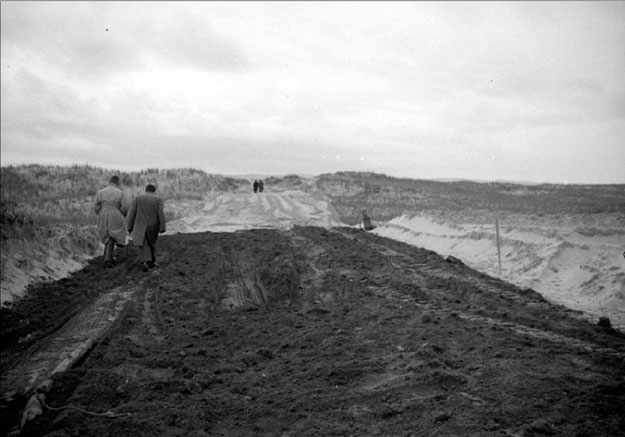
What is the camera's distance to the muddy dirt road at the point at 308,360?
3.58 metres

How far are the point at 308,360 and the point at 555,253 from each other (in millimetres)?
6741

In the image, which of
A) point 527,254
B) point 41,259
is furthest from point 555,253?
point 41,259

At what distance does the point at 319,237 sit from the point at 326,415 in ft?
40.4

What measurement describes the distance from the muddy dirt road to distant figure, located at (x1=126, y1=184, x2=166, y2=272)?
1397 millimetres

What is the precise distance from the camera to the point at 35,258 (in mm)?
9328

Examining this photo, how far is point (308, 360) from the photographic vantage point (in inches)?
192

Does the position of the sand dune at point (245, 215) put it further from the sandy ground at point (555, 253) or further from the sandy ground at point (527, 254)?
the sandy ground at point (555, 253)

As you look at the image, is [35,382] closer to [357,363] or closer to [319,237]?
[357,363]

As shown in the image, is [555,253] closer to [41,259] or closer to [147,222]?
[147,222]

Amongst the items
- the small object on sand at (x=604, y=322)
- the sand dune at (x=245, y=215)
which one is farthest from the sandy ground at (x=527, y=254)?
the sand dune at (x=245, y=215)

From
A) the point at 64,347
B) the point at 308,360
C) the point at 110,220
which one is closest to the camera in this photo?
the point at 308,360

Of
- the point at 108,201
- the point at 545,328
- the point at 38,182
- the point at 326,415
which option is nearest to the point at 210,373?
the point at 326,415

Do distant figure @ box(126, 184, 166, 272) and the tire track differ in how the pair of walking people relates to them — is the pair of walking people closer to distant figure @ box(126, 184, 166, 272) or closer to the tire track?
distant figure @ box(126, 184, 166, 272)

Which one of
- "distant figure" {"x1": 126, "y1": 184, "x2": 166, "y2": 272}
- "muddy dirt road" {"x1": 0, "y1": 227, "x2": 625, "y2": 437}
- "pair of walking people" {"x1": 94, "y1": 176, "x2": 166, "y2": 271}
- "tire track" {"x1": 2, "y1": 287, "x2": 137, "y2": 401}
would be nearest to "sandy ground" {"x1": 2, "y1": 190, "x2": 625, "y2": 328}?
"muddy dirt road" {"x1": 0, "y1": 227, "x2": 625, "y2": 437}
